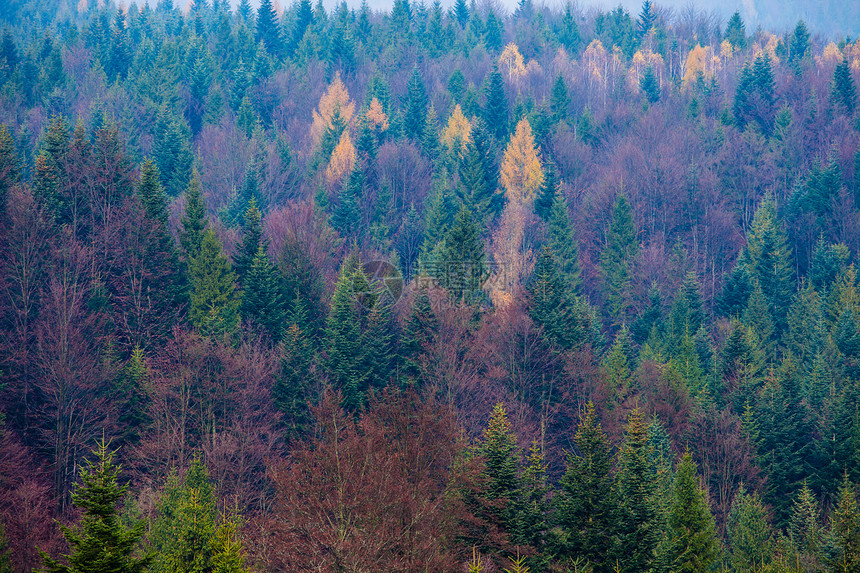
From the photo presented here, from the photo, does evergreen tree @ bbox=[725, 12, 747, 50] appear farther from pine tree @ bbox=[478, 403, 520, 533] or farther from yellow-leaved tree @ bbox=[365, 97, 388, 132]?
pine tree @ bbox=[478, 403, 520, 533]

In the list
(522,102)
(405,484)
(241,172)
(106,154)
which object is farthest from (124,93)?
(405,484)

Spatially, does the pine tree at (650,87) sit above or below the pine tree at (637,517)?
above

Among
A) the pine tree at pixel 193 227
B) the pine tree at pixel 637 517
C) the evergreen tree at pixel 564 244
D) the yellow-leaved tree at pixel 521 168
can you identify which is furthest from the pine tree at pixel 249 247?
the yellow-leaved tree at pixel 521 168

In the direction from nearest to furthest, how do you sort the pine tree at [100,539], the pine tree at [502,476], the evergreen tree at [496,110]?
the pine tree at [100,539], the pine tree at [502,476], the evergreen tree at [496,110]

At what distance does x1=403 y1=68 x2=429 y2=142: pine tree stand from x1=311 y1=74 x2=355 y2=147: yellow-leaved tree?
5.74 m

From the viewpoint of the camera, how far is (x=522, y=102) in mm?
76312

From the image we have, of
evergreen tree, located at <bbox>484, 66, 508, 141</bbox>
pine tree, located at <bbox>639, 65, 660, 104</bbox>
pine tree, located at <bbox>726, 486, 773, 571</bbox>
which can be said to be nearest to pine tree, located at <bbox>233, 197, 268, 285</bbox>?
pine tree, located at <bbox>726, 486, 773, 571</bbox>

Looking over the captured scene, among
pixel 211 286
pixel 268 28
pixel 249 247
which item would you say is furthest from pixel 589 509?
pixel 268 28

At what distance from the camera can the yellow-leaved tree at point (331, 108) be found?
7473cm

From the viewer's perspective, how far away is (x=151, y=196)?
40.3 metres

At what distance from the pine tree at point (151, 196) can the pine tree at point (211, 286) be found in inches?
99.3

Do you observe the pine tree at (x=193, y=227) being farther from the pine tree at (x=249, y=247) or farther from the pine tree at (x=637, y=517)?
the pine tree at (x=637, y=517)

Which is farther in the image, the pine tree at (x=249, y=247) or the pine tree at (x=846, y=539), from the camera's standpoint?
the pine tree at (x=249, y=247)

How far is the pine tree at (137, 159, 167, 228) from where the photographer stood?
40.1m
